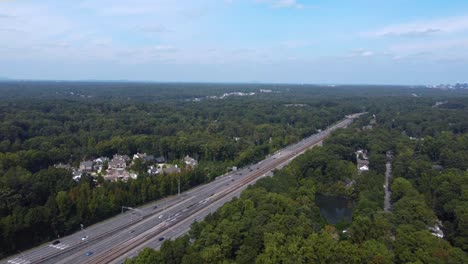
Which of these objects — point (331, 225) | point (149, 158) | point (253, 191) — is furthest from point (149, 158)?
point (331, 225)

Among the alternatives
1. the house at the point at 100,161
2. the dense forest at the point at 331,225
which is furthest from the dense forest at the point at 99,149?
the dense forest at the point at 331,225

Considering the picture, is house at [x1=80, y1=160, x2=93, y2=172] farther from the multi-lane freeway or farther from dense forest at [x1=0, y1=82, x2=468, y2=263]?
the multi-lane freeway

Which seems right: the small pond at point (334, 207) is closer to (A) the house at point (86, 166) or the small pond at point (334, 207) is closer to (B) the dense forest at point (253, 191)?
(B) the dense forest at point (253, 191)

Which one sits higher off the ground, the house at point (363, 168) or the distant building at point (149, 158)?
the distant building at point (149, 158)

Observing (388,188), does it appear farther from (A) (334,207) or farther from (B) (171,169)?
(B) (171,169)

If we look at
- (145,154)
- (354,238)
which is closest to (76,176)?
(145,154)

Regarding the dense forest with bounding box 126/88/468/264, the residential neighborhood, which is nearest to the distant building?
the residential neighborhood
